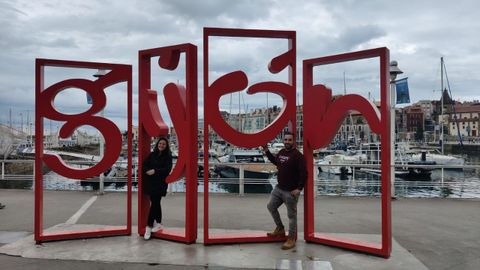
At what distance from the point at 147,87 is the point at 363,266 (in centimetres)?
447

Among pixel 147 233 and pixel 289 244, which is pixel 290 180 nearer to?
pixel 289 244

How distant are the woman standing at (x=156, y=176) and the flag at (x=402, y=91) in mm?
7966

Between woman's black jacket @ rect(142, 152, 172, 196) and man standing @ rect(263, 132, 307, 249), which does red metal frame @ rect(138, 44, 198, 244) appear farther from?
man standing @ rect(263, 132, 307, 249)

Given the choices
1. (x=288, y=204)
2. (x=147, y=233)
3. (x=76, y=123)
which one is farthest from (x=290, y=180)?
(x=76, y=123)

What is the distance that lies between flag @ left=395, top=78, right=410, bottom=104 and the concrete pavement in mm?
3017

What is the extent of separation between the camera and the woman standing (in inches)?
263

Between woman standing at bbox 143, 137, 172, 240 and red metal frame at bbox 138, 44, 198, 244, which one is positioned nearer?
red metal frame at bbox 138, 44, 198, 244

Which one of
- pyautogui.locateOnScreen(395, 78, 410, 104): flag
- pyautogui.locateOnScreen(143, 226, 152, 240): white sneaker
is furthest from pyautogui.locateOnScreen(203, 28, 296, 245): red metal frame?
pyautogui.locateOnScreen(395, 78, 410, 104): flag

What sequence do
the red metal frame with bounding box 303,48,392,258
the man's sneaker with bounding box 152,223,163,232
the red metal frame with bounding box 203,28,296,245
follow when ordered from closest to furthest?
the red metal frame with bounding box 303,48,392,258 < the red metal frame with bounding box 203,28,296,245 < the man's sneaker with bounding box 152,223,163,232

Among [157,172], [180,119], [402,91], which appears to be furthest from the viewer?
[402,91]

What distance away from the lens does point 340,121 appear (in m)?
6.23

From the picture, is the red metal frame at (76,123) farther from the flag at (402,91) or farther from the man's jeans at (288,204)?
the flag at (402,91)

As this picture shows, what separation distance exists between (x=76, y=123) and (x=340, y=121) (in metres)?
4.39

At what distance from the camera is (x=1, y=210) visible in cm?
921
